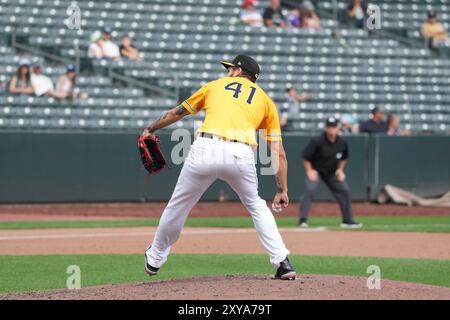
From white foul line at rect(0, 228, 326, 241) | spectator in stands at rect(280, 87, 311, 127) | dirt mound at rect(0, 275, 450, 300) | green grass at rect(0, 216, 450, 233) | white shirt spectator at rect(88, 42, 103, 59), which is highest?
white shirt spectator at rect(88, 42, 103, 59)

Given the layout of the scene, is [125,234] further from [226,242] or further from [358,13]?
[358,13]

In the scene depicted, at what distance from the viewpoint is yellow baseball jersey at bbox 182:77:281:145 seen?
8125mm

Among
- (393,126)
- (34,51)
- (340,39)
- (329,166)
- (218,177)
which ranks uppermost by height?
(340,39)

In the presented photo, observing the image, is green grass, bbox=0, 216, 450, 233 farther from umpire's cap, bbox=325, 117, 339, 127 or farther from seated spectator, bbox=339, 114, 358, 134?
seated spectator, bbox=339, 114, 358, 134

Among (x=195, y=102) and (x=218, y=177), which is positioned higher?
(x=195, y=102)

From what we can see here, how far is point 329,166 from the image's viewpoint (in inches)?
637

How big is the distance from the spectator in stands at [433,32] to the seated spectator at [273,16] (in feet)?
12.6

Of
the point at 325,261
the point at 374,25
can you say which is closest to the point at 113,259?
the point at 325,261

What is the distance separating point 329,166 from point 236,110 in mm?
8150

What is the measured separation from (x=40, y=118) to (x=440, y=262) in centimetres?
1152

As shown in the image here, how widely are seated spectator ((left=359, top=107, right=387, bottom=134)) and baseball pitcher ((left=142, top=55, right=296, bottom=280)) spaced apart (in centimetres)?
1373

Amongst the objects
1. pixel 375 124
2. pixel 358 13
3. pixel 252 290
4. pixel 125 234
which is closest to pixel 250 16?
pixel 358 13

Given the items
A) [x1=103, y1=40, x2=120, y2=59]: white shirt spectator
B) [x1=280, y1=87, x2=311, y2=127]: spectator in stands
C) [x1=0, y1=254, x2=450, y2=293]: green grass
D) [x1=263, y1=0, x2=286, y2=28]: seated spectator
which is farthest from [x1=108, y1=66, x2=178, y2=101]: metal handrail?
[x1=0, y1=254, x2=450, y2=293]: green grass
